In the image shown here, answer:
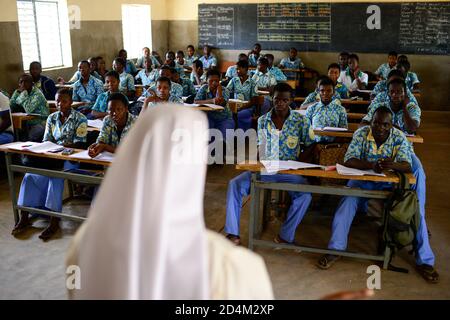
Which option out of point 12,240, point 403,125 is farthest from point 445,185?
point 12,240

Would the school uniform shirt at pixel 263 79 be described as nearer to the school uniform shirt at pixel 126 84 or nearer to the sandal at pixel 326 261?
the school uniform shirt at pixel 126 84

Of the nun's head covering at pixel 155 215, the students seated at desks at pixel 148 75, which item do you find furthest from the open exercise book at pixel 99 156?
the students seated at desks at pixel 148 75

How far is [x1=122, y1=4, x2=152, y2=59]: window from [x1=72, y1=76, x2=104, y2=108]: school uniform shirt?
161 inches

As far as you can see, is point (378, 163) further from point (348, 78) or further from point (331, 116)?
point (348, 78)

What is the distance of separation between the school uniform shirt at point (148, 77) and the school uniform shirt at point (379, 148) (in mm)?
5110

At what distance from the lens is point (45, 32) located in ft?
26.8

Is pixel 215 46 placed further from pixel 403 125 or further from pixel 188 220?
pixel 188 220

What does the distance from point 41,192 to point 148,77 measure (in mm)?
4703

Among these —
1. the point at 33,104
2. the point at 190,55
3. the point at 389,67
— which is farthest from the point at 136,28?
the point at 389,67

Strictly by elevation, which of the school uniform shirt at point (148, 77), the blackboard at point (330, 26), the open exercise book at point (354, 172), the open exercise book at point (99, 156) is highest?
the blackboard at point (330, 26)

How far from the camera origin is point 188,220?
1182 millimetres

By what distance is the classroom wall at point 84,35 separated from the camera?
7037mm

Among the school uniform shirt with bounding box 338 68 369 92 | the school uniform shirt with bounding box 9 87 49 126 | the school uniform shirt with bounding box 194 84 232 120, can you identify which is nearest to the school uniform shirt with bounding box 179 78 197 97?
the school uniform shirt with bounding box 194 84 232 120

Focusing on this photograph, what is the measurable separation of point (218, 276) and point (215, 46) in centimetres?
1081
